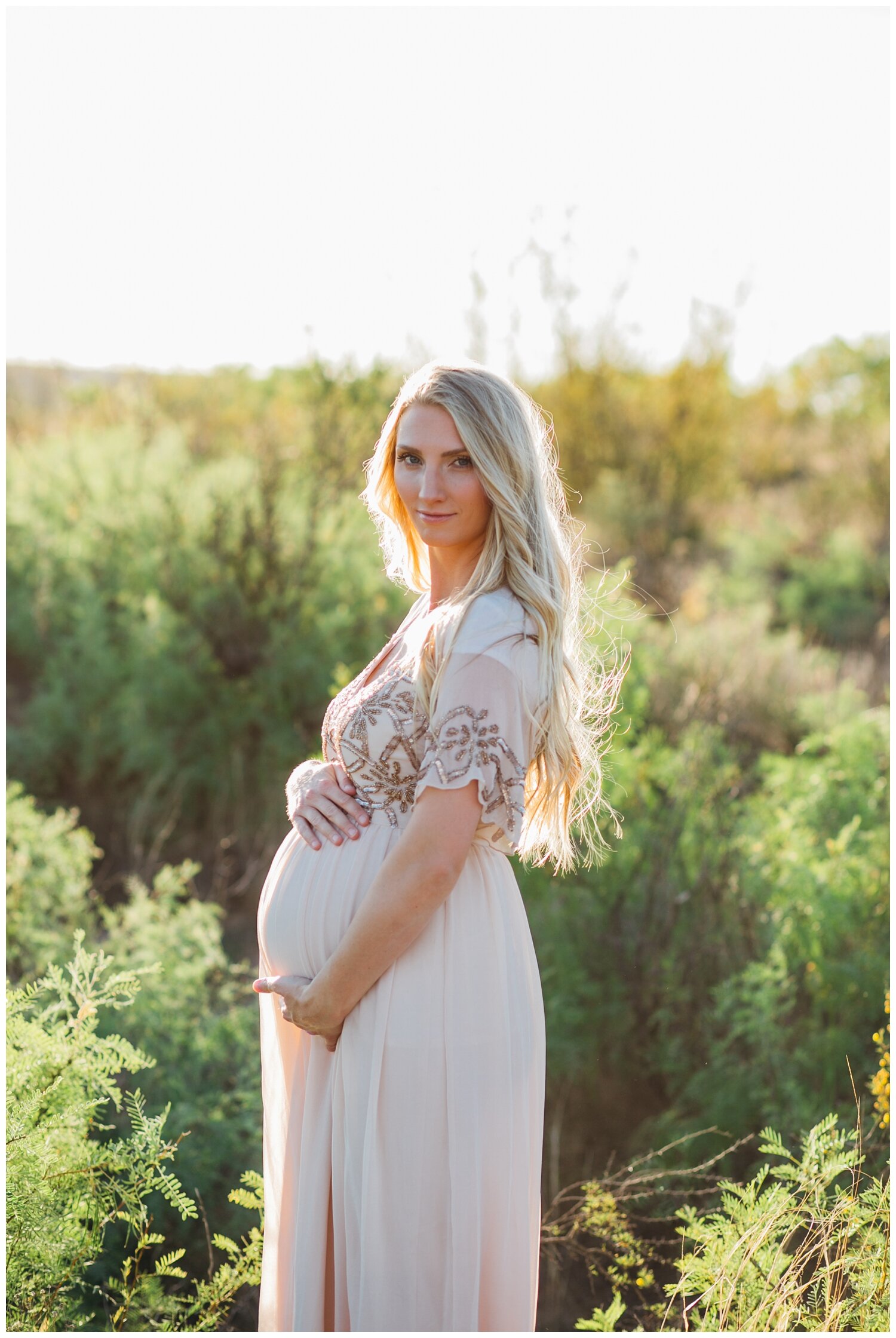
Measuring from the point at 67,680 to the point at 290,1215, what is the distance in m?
5.43

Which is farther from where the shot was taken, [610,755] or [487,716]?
[610,755]

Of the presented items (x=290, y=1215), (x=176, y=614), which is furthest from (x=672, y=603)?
(x=290, y=1215)

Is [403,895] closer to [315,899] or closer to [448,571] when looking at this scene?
[315,899]

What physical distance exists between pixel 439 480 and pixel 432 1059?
1.10 metres

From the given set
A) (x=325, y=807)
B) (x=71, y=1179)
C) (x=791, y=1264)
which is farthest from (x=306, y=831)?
(x=791, y=1264)

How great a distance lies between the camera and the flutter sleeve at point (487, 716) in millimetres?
1822

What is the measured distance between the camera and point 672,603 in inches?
415

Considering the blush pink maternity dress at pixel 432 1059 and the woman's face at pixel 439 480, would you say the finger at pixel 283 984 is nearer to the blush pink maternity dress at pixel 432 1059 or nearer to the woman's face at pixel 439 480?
the blush pink maternity dress at pixel 432 1059

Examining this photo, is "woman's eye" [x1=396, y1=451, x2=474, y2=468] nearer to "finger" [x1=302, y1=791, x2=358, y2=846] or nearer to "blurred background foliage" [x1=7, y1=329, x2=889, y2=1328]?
"finger" [x1=302, y1=791, x2=358, y2=846]

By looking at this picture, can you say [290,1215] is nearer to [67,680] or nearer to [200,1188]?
[200,1188]

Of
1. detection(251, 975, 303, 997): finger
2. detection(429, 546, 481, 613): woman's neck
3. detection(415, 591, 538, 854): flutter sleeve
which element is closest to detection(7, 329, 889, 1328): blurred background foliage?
detection(251, 975, 303, 997): finger

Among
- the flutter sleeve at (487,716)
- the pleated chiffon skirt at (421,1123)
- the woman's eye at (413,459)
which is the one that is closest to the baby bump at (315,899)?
the pleated chiffon skirt at (421,1123)

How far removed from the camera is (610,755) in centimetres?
436

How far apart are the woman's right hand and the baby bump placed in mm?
22
